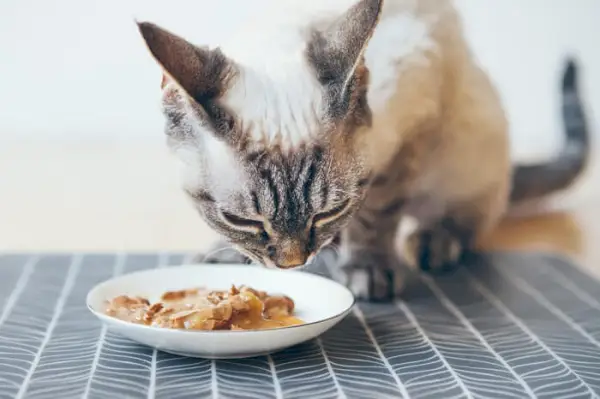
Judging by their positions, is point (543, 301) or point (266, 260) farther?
point (543, 301)

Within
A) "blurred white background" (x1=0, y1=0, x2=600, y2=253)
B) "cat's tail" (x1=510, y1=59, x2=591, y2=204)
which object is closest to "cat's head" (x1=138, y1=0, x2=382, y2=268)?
"cat's tail" (x1=510, y1=59, x2=591, y2=204)

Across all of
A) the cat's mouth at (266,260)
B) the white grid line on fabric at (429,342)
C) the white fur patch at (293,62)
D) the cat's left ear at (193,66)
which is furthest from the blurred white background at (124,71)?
the cat's left ear at (193,66)

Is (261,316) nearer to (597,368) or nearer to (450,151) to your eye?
Answer: (597,368)

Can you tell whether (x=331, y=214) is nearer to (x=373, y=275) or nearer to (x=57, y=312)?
(x=373, y=275)

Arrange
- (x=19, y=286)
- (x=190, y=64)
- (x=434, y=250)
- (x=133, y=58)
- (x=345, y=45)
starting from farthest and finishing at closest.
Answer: (x=133, y=58) → (x=434, y=250) → (x=19, y=286) → (x=345, y=45) → (x=190, y=64)

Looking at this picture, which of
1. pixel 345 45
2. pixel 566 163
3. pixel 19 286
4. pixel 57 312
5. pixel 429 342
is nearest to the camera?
pixel 345 45

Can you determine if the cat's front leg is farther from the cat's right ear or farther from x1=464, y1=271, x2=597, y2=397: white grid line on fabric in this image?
the cat's right ear

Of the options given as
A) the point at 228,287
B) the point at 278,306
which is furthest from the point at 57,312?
the point at 278,306
